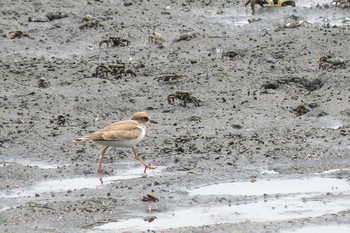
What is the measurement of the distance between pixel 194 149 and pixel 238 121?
4.67 ft

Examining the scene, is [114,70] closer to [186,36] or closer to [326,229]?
[186,36]

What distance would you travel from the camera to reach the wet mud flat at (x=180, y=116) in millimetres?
7984

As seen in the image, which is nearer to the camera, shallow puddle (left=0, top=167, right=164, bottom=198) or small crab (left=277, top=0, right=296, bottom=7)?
shallow puddle (left=0, top=167, right=164, bottom=198)

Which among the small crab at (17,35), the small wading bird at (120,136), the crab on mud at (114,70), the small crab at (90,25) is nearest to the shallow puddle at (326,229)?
the small wading bird at (120,136)

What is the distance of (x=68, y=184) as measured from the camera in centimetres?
906

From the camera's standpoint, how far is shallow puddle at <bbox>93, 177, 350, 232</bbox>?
7.63 metres

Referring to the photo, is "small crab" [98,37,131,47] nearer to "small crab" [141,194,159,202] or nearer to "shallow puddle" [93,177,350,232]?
"shallow puddle" [93,177,350,232]

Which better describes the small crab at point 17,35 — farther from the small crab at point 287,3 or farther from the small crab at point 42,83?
the small crab at point 287,3

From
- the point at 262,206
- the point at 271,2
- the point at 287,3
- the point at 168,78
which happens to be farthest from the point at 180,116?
the point at 287,3

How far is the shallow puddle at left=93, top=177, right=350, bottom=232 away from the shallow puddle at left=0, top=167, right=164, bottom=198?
1030 millimetres

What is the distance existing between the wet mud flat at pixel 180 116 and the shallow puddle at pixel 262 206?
0.02 metres

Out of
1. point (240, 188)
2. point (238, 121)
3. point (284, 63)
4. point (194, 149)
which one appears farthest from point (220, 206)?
point (284, 63)

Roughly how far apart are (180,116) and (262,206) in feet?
13.5

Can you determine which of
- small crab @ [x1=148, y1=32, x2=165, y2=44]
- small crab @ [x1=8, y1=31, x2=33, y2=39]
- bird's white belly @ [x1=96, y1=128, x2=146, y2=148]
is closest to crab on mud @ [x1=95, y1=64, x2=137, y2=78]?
small crab @ [x1=148, y1=32, x2=165, y2=44]
